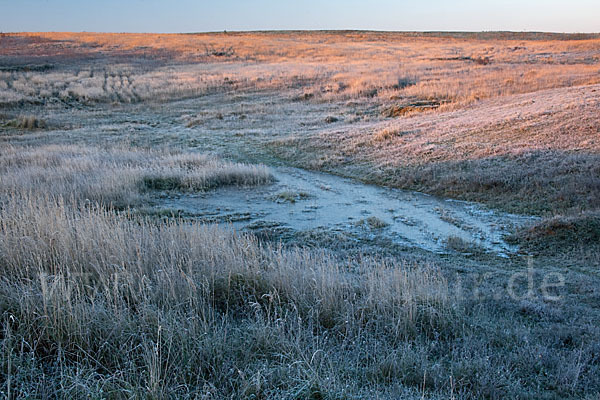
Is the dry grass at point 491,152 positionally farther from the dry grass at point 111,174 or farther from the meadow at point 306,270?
the dry grass at point 111,174

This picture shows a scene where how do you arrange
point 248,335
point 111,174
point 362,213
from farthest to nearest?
1. point 111,174
2. point 362,213
3. point 248,335

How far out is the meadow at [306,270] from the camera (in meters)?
3.42

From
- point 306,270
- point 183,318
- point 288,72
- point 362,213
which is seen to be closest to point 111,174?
point 362,213

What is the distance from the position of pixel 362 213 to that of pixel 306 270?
6.19m

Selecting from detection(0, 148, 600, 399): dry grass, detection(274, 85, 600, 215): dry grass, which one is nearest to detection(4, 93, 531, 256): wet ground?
detection(274, 85, 600, 215): dry grass

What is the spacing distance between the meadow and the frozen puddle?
Answer: 259 mm

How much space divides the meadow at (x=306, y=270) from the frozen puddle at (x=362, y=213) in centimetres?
26

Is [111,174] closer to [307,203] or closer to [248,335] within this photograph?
[307,203]

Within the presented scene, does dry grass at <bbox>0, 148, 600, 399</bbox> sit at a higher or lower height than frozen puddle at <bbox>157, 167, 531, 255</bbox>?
higher

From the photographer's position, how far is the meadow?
3.42 m

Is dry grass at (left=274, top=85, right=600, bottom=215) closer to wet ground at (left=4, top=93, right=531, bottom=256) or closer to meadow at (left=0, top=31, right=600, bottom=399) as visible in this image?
meadow at (left=0, top=31, right=600, bottom=399)

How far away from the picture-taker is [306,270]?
16.9 ft

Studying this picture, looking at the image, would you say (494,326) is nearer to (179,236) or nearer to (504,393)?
(504,393)

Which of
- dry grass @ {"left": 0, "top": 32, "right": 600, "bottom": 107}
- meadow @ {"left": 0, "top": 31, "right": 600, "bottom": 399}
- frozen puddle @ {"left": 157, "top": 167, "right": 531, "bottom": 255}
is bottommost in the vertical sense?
frozen puddle @ {"left": 157, "top": 167, "right": 531, "bottom": 255}
